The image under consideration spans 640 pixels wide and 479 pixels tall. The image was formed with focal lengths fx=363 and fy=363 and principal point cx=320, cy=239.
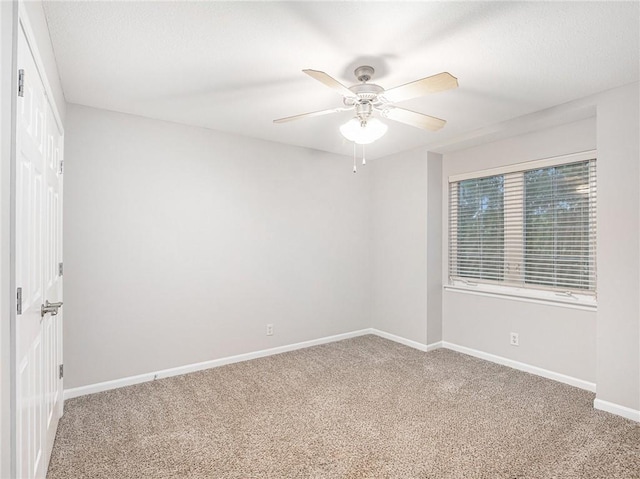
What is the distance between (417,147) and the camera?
14.0 feet

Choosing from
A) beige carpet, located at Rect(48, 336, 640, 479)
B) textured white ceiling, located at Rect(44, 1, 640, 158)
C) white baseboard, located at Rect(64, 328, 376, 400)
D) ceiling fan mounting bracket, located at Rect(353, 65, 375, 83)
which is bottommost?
beige carpet, located at Rect(48, 336, 640, 479)

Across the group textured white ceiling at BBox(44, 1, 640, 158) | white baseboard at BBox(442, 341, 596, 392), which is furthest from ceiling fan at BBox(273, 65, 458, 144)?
white baseboard at BBox(442, 341, 596, 392)

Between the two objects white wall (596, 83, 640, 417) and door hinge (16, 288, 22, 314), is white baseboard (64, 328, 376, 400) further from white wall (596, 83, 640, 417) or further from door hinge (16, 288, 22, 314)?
white wall (596, 83, 640, 417)

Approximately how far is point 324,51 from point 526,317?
3085mm

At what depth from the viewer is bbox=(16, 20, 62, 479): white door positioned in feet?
4.35

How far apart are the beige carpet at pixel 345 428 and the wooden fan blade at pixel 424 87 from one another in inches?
82.8

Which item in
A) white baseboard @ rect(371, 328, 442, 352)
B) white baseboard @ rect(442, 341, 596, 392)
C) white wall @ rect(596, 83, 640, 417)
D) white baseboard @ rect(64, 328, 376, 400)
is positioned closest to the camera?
white wall @ rect(596, 83, 640, 417)

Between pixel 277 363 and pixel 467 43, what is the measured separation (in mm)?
3218

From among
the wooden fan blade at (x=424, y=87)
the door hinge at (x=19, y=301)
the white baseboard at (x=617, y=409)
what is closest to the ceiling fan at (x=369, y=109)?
the wooden fan blade at (x=424, y=87)

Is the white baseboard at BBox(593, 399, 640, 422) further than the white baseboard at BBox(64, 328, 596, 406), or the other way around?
the white baseboard at BBox(64, 328, 596, 406)

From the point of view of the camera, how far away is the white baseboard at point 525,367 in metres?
3.15

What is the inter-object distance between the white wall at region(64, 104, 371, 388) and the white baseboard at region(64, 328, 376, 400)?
0.06 m

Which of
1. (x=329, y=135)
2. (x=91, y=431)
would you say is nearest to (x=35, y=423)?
(x=91, y=431)

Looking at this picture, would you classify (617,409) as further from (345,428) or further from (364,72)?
(364,72)
